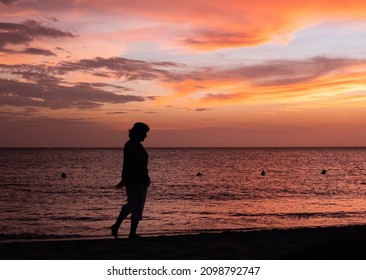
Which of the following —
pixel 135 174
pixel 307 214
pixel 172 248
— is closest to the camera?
pixel 172 248

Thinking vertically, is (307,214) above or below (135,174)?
below

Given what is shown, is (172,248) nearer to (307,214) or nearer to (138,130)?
(138,130)

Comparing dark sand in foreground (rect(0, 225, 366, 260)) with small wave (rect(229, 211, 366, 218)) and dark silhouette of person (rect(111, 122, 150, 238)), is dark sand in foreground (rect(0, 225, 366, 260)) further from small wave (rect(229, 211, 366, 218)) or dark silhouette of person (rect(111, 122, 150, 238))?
small wave (rect(229, 211, 366, 218))

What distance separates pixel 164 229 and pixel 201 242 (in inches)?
408

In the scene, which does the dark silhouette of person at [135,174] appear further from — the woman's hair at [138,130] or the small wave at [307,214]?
the small wave at [307,214]

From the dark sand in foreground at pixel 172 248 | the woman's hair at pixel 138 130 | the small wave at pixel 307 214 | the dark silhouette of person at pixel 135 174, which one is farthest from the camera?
the small wave at pixel 307 214

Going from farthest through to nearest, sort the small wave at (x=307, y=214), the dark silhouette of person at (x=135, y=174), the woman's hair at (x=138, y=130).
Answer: the small wave at (x=307, y=214) < the woman's hair at (x=138, y=130) < the dark silhouette of person at (x=135, y=174)

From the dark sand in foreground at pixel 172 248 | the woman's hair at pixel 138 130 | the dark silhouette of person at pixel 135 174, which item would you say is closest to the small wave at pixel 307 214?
the dark sand in foreground at pixel 172 248

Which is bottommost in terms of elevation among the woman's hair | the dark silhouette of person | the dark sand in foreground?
the dark sand in foreground

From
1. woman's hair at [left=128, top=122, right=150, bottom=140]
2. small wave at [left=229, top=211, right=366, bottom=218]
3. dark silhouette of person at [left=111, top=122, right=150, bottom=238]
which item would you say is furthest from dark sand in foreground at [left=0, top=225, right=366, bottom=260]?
small wave at [left=229, top=211, right=366, bottom=218]

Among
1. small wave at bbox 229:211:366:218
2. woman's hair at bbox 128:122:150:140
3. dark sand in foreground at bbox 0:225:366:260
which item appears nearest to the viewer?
dark sand in foreground at bbox 0:225:366:260

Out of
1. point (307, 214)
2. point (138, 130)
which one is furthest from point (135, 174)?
point (307, 214)

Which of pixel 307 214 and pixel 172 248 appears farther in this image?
pixel 307 214
